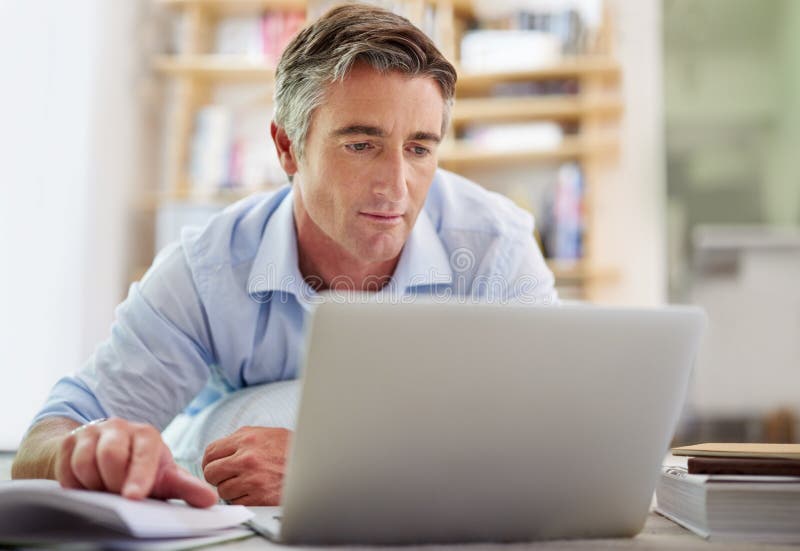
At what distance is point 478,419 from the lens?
66cm

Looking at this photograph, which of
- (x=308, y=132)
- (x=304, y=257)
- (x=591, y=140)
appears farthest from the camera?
(x=591, y=140)

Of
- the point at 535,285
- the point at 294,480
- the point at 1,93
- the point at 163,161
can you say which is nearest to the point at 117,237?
the point at 163,161

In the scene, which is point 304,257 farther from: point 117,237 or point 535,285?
point 117,237

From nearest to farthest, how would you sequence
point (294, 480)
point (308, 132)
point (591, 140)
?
point (294, 480) → point (308, 132) → point (591, 140)

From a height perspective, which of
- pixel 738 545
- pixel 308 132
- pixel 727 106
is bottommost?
pixel 738 545

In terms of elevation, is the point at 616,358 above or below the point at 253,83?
below

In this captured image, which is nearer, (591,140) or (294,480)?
(294,480)

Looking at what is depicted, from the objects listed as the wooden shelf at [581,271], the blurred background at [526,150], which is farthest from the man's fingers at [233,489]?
the wooden shelf at [581,271]

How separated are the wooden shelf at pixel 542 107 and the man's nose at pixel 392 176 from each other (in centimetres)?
238

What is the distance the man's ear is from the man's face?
104mm

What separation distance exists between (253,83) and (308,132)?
2.67 m

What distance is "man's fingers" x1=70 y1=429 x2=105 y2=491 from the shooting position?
726 mm

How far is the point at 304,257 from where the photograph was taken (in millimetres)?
1470

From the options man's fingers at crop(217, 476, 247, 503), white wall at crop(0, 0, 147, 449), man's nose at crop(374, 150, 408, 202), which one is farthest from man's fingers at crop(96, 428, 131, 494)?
white wall at crop(0, 0, 147, 449)
